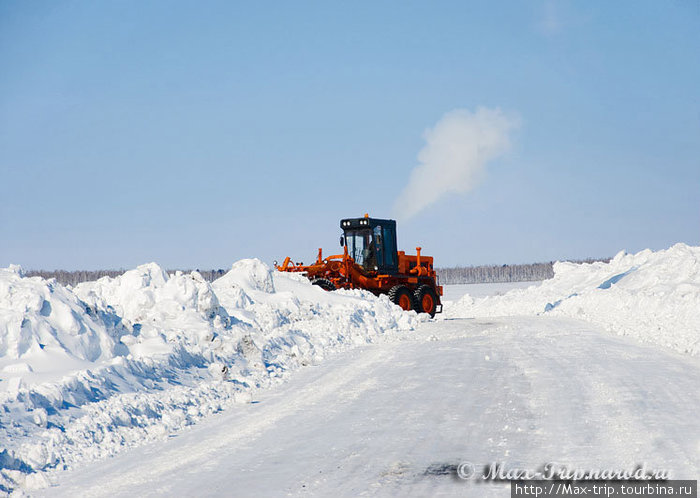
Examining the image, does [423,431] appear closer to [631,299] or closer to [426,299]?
[631,299]

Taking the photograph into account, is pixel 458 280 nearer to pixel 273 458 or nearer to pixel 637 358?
pixel 637 358

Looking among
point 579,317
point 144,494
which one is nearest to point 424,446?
point 144,494

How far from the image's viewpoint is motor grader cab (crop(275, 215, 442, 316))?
25.3 metres

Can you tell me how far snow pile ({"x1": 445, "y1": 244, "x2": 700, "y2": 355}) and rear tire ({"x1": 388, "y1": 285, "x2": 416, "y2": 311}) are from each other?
20.0 ft

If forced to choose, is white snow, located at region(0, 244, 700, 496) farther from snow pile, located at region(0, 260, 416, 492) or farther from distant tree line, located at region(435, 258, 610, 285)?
distant tree line, located at region(435, 258, 610, 285)

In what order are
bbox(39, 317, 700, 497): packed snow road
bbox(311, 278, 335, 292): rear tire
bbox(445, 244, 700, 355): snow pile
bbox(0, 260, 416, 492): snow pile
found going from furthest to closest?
bbox(311, 278, 335, 292): rear tire, bbox(445, 244, 700, 355): snow pile, bbox(0, 260, 416, 492): snow pile, bbox(39, 317, 700, 497): packed snow road

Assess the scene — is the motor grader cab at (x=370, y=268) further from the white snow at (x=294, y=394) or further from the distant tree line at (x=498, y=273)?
the distant tree line at (x=498, y=273)

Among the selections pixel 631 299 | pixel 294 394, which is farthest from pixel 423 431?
pixel 631 299

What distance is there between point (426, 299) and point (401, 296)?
2014 mm

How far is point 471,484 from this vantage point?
5.72m

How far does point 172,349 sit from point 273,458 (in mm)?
5378

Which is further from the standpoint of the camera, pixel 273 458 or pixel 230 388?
pixel 230 388

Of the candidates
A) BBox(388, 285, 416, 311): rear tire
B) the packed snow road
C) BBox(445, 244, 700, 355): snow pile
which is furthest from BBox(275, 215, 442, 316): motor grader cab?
the packed snow road

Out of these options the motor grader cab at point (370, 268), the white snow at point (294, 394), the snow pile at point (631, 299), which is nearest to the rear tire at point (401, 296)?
the motor grader cab at point (370, 268)
